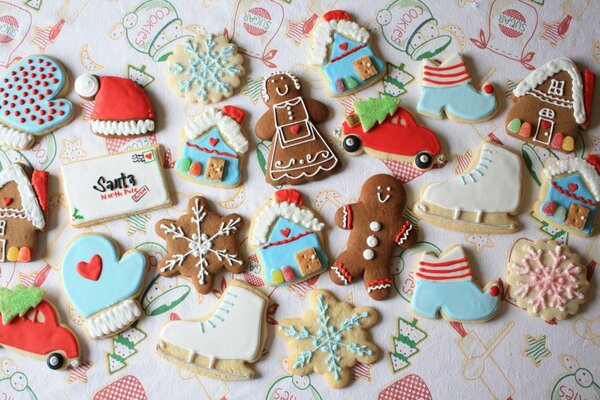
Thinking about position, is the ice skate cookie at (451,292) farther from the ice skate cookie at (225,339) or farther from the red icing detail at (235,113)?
the red icing detail at (235,113)

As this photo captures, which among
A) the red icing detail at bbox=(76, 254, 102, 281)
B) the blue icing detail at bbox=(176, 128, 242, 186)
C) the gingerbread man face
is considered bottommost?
the red icing detail at bbox=(76, 254, 102, 281)

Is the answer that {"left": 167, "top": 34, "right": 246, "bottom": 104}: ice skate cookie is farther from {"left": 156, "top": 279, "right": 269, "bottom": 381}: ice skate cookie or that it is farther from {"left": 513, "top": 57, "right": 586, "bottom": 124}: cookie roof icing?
{"left": 513, "top": 57, "right": 586, "bottom": 124}: cookie roof icing

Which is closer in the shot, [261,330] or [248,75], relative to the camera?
[261,330]

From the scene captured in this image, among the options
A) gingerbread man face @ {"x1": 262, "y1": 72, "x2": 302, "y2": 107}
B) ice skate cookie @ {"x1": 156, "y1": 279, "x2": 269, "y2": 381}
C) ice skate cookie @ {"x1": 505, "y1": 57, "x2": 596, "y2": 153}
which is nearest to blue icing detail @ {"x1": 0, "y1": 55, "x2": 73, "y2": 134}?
gingerbread man face @ {"x1": 262, "y1": 72, "x2": 302, "y2": 107}

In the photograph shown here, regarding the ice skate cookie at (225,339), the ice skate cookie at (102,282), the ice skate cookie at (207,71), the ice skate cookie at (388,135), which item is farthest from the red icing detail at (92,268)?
the ice skate cookie at (388,135)

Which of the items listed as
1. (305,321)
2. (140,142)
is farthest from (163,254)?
(305,321)

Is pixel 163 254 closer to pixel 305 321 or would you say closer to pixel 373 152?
pixel 305 321
